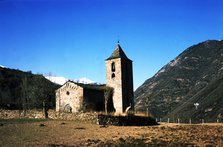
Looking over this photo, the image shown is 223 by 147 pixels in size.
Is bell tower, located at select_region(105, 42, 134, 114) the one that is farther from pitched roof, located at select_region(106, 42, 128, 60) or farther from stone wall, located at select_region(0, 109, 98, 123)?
stone wall, located at select_region(0, 109, 98, 123)

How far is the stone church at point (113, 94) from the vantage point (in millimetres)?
51500

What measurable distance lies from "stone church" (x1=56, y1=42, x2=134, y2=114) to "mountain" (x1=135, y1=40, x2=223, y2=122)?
2191cm

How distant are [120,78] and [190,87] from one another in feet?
310

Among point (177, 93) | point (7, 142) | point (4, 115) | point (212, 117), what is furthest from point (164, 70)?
point (7, 142)

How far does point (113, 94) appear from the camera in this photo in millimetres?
54094

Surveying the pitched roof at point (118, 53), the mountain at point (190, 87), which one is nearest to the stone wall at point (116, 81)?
the pitched roof at point (118, 53)

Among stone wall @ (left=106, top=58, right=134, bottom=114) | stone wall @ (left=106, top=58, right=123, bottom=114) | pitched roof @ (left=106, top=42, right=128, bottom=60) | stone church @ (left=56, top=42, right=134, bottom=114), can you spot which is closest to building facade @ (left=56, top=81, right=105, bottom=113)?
stone church @ (left=56, top=42, right=134, bottom=114)

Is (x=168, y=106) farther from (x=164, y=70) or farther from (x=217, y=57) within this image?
(x=164, y=70)

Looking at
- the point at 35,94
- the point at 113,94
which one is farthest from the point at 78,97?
the point at 35,94

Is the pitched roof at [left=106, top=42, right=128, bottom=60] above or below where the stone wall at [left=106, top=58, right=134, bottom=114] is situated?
above

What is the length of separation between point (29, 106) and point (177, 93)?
9417cm

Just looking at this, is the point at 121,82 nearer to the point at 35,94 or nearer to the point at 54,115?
the point at 54,115

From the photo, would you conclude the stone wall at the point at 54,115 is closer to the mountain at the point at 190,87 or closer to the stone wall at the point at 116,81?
the stone wall at the point at 116,81

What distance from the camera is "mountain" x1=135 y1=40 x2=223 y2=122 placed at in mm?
89438
